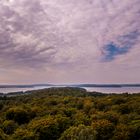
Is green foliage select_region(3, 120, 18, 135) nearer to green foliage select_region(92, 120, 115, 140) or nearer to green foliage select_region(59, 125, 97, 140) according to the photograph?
green foliage select_region(59, 125, 97, 140)

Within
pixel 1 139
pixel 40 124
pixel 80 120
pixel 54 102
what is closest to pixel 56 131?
pixel 40 124

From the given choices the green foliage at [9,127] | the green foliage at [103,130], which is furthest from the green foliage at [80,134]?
the green foliage at [9,127]

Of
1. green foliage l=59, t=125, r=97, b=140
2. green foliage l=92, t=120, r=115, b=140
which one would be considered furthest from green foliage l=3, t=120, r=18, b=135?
green foliage l=92, t=120, r=115, b=140

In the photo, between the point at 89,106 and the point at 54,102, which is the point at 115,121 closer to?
the point at 89,106

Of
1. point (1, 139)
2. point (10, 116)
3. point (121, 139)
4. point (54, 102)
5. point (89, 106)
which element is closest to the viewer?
point (1, 139)

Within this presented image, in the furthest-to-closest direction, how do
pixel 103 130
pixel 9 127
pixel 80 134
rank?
pixel 9 127, pixel 103 130, pixel 80 134

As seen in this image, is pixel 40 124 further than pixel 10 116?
No

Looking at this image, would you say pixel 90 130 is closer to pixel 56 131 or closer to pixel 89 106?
pixel 56 131

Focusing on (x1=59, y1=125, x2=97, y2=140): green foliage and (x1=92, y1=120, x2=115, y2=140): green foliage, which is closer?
(x1=59, y1=125, x2=97, y2=140): green foliage

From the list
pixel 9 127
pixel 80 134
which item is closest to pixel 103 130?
pixel 80 134

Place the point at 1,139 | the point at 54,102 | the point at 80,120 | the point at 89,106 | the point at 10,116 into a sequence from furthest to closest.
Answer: the point at 54,102
the point at 89,106
the point at 10,116
the point at 80,120
the point at 1,139

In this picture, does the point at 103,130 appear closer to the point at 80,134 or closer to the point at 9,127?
the point at 80,134
